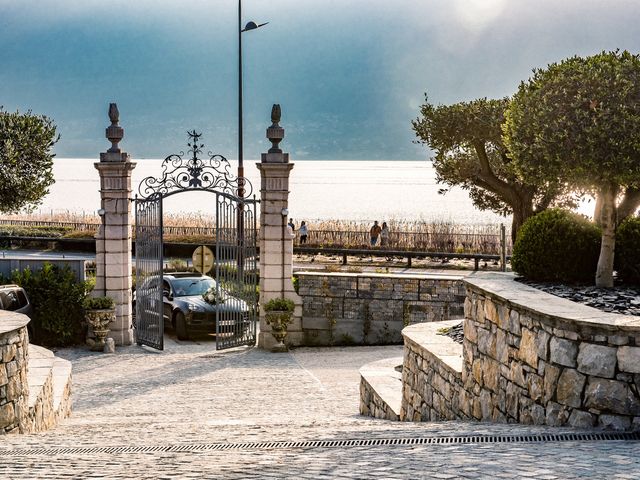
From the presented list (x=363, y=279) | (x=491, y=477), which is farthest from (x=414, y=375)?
(x=363, y=279)

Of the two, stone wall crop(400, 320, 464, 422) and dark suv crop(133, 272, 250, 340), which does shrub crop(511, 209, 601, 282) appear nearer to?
stone wall crop(400, 320, 464, 422)

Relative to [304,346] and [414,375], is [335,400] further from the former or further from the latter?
[304,346]

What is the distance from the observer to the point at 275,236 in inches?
718

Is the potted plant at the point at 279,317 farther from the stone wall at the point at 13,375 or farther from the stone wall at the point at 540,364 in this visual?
the stone wall at the point at 13,375

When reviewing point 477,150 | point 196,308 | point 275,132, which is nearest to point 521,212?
point 477,150

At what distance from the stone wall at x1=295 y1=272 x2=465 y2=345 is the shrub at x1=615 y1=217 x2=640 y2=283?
21.7 ft

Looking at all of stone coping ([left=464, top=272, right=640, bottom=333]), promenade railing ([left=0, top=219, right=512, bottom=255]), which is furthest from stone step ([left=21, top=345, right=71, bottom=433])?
promenade railing ([left=0, top=219, right=512, bottom=255])

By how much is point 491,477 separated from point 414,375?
17.8 ft

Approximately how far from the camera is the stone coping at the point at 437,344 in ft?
31.0

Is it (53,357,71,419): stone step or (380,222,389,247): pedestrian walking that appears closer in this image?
(53,357,71,419): stone step

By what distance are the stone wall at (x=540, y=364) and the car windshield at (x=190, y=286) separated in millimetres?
11042

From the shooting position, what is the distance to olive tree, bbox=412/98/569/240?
82.3ft

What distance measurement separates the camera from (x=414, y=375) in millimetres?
10523

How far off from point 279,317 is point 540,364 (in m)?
11.1
